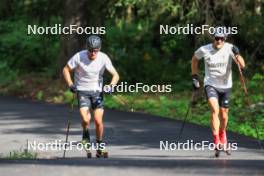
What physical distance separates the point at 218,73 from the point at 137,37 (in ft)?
58.5

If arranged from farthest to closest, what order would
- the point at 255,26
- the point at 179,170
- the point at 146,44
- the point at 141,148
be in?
the point at 146,44
the point at 255,26
the point at 141,148
the point at 179,170

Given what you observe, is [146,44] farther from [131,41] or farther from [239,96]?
[239,96]

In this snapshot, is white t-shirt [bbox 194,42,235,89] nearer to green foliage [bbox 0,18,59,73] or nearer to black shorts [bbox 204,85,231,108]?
black shorts [bbox 204,85,231,108]

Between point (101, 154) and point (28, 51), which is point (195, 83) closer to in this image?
point (101, 154)

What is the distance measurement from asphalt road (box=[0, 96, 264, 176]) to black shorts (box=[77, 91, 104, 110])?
88 cm

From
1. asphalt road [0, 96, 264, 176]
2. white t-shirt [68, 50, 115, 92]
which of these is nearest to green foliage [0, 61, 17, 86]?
asphalt road [0, 96, 264, 176]

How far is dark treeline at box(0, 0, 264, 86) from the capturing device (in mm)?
21156

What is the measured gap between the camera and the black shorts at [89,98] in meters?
11.8

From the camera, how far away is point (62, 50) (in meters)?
24.8

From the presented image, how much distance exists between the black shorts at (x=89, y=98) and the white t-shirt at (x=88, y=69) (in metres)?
0.07

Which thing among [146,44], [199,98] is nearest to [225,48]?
[199,98]

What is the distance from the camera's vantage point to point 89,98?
38.7 ft

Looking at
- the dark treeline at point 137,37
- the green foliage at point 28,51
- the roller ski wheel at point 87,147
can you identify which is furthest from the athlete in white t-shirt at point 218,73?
the green foliage at point 28,51

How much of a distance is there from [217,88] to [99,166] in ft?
16.0
